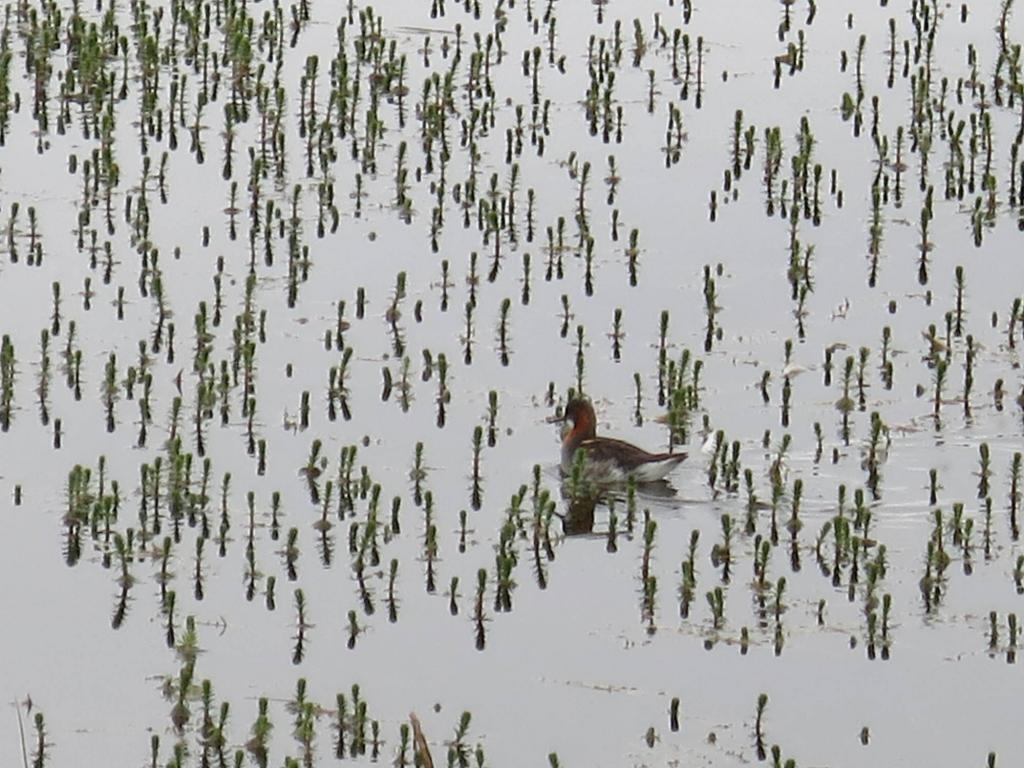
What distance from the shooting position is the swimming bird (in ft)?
44.4

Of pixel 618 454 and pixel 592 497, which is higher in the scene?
pixel 618 454

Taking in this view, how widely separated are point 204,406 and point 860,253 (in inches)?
203

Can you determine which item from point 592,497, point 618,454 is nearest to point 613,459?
point 618,454

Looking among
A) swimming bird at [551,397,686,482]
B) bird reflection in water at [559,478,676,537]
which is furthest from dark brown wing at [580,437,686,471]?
bird reflection in water at [559,478,676,537]

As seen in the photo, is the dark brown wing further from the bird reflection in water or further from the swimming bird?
the bird reflection in water

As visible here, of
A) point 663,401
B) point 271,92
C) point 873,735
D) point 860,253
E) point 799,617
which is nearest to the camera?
point 873,735

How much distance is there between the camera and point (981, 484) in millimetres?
13414

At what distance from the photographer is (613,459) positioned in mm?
13594

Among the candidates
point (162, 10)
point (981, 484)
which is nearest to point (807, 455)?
point (981, 484)

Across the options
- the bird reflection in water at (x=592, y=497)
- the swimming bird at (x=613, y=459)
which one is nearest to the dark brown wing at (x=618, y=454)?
the swimming bird at (x=613, y=459)

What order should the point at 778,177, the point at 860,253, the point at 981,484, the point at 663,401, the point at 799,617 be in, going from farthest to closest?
the point at 778,177, the point at 860,253, the point at 663,401, the point at 981,484, the point at 799,617

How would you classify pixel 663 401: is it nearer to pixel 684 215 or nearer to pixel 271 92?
pixel 684 215

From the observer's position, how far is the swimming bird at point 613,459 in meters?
13.5

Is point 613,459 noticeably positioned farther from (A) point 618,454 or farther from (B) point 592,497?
(B) point 592,497
